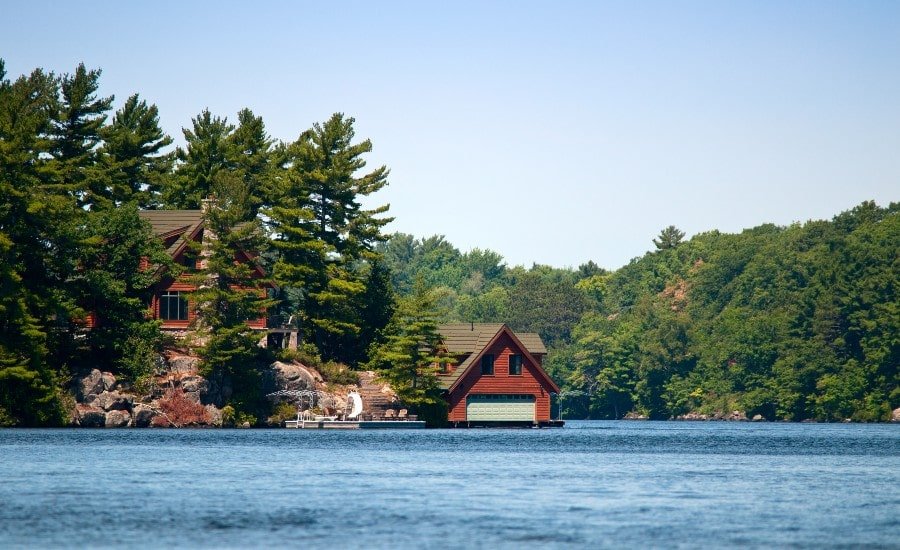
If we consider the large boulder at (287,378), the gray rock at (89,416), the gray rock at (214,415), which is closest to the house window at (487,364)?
the large boulder at (287,378)

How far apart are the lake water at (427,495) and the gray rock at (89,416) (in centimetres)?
927

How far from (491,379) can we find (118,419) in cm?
2969

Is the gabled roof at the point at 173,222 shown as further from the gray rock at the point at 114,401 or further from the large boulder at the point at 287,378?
the gray rock at the point at 114,401

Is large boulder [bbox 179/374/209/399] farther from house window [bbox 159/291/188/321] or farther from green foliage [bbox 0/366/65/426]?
green foliage [bbox 0/366/65/426]

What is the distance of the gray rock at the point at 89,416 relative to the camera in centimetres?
8469

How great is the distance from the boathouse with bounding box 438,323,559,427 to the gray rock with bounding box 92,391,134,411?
81.0 feet

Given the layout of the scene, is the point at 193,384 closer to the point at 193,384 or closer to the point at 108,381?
the point at 193,384

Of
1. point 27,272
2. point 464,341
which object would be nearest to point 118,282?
point 27,272

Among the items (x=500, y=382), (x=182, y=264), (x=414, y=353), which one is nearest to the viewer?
(x=182, y=264)

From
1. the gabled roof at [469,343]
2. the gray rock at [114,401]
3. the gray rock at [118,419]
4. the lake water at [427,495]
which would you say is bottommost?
the lake water at [427,495]

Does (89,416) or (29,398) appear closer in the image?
(29,398)

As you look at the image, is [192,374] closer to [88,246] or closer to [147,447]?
[88,246]

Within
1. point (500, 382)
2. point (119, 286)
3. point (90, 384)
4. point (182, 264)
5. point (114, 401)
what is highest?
point (182, 264)

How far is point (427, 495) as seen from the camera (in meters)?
45.2
